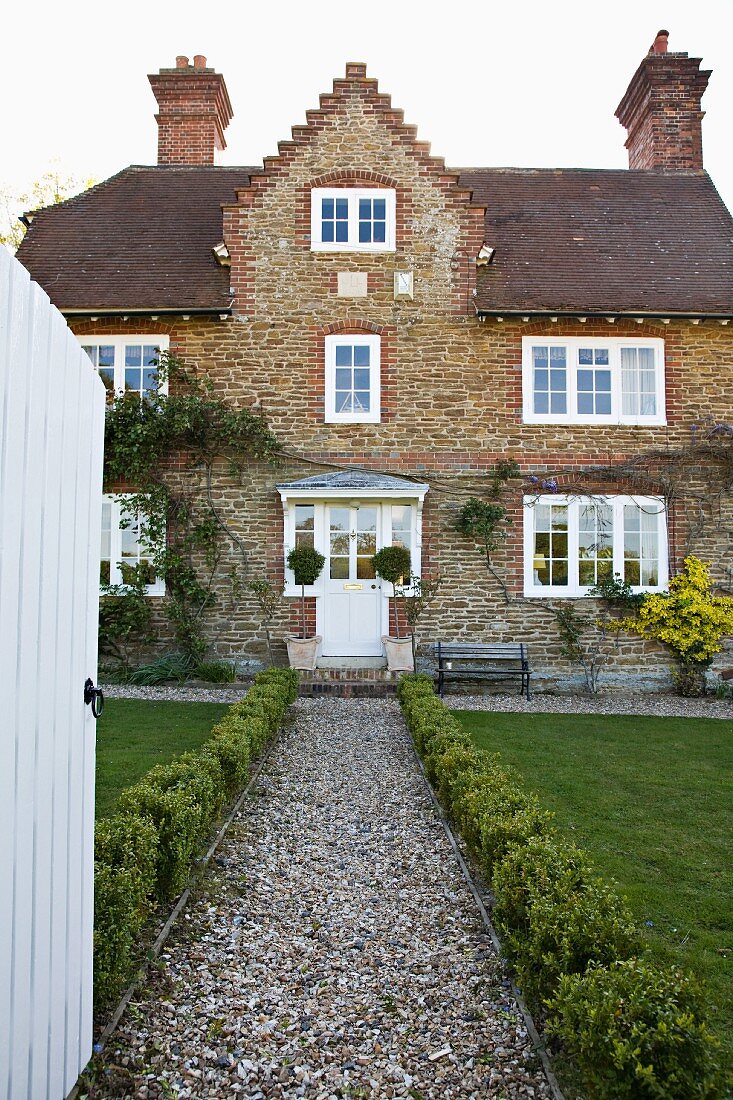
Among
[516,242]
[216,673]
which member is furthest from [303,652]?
[516,242]

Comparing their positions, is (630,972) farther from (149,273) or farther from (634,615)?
(149,273)

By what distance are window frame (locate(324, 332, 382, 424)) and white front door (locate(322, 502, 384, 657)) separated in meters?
1.58

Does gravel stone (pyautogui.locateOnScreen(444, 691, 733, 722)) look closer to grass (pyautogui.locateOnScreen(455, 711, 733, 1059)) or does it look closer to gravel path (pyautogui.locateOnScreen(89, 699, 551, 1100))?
grass (pyautogui.locateOnScreen(455, 711, 733, 1059))

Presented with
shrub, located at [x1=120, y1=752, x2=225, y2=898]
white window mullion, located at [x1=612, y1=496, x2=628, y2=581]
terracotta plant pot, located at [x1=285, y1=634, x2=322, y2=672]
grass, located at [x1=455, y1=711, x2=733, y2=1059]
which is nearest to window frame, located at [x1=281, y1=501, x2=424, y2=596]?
terracotta plant pot, located at [x1=285, y1=634, x2=322, y2=672]

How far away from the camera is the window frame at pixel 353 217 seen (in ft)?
48.2

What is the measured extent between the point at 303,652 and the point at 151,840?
29.8 ft

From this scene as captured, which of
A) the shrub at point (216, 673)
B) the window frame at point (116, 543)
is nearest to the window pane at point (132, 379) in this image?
the window frame at point (116, 543)

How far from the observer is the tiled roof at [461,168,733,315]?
47.8 ft

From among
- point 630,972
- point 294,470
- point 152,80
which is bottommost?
point 630,972

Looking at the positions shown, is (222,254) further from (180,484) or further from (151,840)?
(151,840)

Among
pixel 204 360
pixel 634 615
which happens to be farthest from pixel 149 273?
pixel 634 615

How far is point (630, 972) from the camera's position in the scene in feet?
9.80

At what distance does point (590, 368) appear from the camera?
1470 cm

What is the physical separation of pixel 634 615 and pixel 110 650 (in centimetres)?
939
